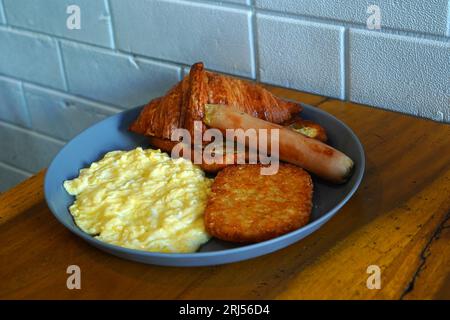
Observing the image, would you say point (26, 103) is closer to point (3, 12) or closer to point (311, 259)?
point (3, 12)

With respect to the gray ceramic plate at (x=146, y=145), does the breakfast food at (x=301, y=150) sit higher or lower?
higher

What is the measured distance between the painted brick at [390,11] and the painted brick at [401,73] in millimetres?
25

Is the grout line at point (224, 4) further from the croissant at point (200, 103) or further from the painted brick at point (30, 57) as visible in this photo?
the painted brick at point (30, 57)

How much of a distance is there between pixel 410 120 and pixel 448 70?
113 millimetres

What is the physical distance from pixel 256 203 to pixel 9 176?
142 cm

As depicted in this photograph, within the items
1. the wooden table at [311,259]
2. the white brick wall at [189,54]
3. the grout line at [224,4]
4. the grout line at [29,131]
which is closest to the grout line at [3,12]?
the white brick wall at [189,54]

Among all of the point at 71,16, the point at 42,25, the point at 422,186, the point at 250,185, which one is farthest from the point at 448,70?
the point at 42,25

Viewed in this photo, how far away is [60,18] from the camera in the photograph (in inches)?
63.6

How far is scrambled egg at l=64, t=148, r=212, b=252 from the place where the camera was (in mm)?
833

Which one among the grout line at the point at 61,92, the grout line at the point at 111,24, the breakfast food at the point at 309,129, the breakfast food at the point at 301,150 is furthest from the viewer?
the grout line at the point at 61,92

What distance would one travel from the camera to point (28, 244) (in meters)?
0.88

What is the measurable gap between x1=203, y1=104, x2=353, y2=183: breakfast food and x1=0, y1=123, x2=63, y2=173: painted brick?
0.96m

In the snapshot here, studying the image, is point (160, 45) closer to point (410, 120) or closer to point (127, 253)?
point (410, 120)

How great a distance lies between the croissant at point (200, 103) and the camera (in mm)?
1045
